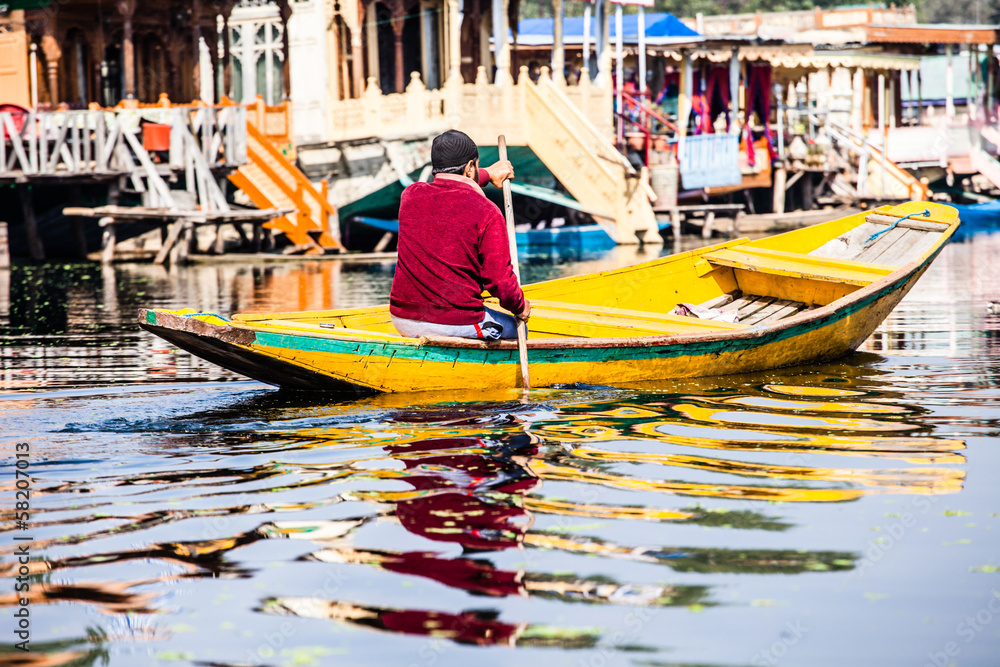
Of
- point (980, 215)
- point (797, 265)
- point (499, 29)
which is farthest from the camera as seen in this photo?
point (980, 215)

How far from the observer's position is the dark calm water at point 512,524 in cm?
338

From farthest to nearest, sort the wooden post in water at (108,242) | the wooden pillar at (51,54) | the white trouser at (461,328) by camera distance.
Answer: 1. the wooden pillar at (51,54)
2. the wooden post in water at (108,242)
3. the white trouser at (461,328)

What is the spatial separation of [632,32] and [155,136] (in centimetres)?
1386

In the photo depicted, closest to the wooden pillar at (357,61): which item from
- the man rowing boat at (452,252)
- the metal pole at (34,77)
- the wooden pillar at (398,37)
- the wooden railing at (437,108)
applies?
the wooden railing at (437,108)

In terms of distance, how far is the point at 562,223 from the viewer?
88.6 ft

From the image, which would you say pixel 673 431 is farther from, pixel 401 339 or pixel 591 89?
pixel 591 89

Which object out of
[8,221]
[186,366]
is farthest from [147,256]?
[186,366]

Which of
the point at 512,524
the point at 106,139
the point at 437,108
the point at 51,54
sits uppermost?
the point at 51,54

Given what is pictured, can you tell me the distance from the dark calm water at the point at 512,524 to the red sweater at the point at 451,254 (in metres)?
0.55

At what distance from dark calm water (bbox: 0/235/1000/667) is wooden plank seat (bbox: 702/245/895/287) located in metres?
1.27

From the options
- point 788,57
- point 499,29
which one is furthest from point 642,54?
point 788,57

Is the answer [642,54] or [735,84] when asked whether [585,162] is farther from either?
[735,84]

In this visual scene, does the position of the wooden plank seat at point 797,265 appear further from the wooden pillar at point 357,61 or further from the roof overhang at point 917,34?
the roof overhang at point 917,34

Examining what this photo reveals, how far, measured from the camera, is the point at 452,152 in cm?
648
